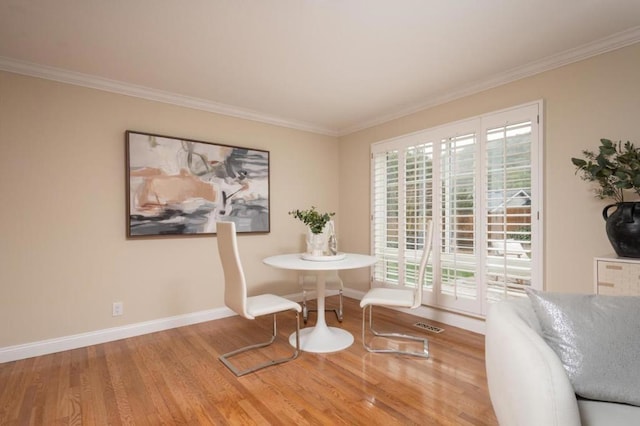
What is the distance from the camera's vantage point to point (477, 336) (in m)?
3.06

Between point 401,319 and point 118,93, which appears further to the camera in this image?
point 401,319

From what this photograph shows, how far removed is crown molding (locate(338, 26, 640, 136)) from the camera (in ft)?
7.54

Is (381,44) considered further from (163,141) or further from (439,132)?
(163,141)

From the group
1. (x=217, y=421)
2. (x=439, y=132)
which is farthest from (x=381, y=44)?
(x=217, y=421)

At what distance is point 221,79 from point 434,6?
1.92m

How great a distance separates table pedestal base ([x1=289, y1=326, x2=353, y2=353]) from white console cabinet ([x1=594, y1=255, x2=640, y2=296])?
1895mm

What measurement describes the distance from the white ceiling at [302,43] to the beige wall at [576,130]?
0.13m

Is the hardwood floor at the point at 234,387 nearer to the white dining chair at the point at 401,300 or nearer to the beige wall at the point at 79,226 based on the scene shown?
the white dining chair at the point at 401,300

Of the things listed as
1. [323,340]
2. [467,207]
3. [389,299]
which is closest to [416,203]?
[467,207]

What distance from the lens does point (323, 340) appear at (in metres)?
2.85

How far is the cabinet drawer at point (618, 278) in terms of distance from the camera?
1.96 meters

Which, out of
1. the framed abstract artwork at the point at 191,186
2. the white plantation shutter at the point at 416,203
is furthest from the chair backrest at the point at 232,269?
the white plantation shutter at the point at 416,203

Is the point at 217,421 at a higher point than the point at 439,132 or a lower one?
lower

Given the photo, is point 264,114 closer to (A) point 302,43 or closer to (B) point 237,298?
(A) point 302,43
